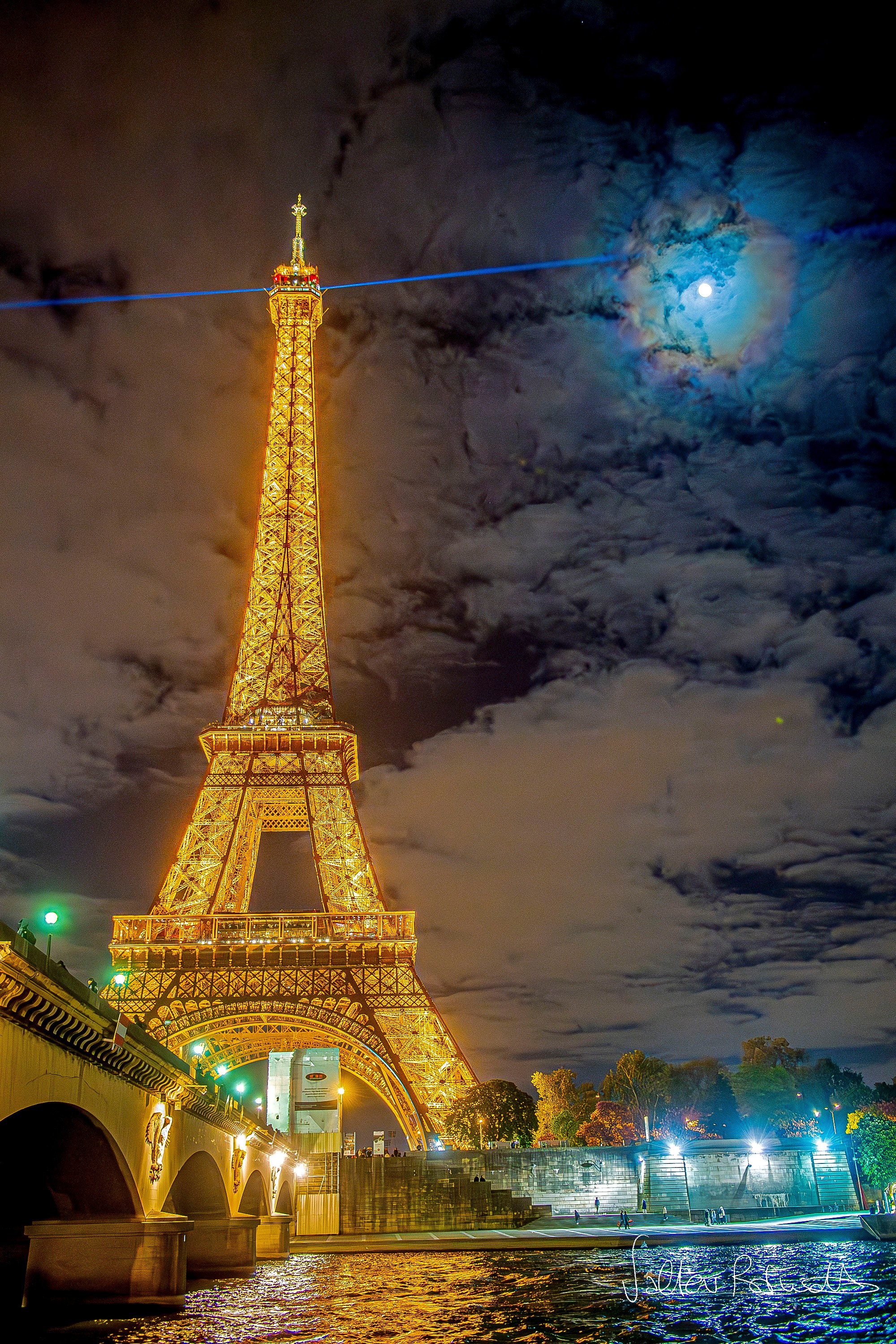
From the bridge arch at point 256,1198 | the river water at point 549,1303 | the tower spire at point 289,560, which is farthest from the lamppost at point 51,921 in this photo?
the tower spire at point 289,560

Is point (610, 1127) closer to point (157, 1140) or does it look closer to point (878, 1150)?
point (878, 1150)

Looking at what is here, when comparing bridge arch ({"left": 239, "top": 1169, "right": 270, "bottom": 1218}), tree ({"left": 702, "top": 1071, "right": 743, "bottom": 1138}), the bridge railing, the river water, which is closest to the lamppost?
the river water

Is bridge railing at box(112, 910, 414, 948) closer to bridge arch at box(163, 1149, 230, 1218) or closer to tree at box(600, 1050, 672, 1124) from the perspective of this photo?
bridge arch at box(163, 1149, 230, 1218)

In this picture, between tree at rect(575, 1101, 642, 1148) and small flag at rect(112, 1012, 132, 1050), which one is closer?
small flag at rect(112, 1012, 132, 1050)

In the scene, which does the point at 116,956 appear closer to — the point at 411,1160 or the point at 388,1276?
the point at 411,1160

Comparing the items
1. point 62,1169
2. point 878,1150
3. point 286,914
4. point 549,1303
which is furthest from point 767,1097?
point 62,1169

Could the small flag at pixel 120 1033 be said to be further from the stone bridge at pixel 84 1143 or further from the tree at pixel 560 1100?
the tree at pixel 560 1100

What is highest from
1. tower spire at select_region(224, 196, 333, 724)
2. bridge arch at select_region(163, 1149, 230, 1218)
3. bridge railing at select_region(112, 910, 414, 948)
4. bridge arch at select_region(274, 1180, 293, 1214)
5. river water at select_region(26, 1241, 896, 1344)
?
tower spire at select_region(224, 196, 333, 724)
